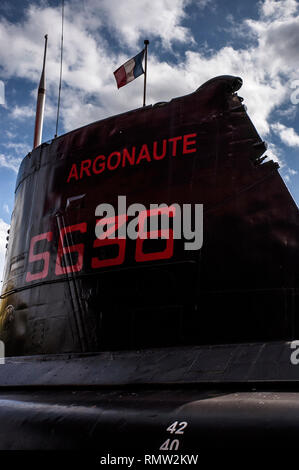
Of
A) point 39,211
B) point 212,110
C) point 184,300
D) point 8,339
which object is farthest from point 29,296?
point 212,110

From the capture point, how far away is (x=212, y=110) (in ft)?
16.0

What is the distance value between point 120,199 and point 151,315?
1.27m

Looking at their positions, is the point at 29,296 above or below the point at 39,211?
below

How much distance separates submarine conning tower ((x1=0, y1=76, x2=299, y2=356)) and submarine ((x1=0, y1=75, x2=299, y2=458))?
0.01 meters

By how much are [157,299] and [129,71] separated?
5.21 metres

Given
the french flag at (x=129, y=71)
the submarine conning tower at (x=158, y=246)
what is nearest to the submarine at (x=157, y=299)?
the submarine conning tower at (x=158, y=246)

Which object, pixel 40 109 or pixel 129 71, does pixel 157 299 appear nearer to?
pixel 129 71

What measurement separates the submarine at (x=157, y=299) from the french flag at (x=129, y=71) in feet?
9.62

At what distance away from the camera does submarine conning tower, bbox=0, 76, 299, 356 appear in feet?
13.4

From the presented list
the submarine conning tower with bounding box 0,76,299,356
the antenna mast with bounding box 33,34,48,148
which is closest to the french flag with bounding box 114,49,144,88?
the antenna mast with bounding box 33,34,48,148

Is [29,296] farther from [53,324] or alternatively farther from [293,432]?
[293,432]

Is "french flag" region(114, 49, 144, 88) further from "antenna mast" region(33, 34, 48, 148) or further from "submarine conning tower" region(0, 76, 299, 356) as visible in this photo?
"submarine conning tower" region(0, 76, 299, 356)

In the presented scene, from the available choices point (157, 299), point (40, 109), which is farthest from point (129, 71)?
point (157, 299)
